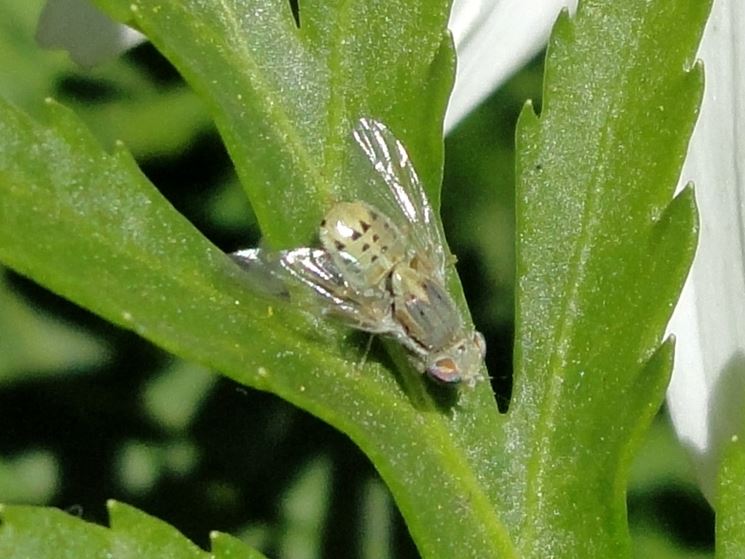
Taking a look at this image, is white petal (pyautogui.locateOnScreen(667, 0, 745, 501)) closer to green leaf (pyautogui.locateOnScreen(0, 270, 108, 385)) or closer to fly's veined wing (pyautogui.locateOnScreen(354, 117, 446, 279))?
fly's veined wing (pyautogui.locateOnScreen(354, 117, 446, 279))

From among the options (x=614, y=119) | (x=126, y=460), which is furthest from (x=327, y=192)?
(x=126, y=460)

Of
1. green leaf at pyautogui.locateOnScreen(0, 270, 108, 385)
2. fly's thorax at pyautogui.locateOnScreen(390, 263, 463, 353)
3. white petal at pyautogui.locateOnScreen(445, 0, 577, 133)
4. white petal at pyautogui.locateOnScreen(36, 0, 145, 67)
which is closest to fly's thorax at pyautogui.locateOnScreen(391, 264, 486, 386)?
fly's thorax at pyautogui.locateOnScreen(390, 263, 463, 353)

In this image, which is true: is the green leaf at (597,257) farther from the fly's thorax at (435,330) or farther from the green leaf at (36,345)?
the green leaf at (36,345)

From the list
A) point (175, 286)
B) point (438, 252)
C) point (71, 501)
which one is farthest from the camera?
point (71, 501)

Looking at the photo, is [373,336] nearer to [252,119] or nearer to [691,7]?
[252,119]

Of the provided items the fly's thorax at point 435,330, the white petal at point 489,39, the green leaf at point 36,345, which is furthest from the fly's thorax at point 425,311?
the green leaf at point 36,345

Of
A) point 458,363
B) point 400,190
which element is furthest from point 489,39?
point 458,363
